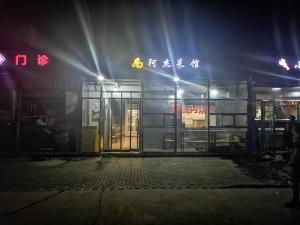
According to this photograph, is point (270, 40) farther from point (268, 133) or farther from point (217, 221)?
point (217, 221)

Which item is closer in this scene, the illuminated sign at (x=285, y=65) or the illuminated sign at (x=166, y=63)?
the illuminated sign at (x=166, y=63)

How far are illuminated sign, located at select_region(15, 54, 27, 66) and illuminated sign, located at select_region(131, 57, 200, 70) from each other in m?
4.44

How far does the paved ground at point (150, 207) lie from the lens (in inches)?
232

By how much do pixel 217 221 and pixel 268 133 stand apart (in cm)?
921

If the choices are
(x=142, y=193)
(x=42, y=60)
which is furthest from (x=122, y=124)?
(x=142, y=193)

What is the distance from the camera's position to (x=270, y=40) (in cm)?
1780

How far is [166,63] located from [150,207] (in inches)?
291

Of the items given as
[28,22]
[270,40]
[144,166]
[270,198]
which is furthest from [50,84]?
[270,40]

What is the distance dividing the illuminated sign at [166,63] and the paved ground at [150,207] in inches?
242

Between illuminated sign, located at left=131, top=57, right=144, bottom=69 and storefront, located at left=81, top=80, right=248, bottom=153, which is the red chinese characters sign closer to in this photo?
storefront, located at left=81, top=80, right=248, bottom=153

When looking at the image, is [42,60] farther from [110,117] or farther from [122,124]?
Answer: [122,124]

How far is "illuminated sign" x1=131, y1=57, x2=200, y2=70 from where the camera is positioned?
12719 millimetres

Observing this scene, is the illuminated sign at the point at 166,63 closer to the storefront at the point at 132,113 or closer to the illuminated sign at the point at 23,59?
the storefront at the point at 132,113

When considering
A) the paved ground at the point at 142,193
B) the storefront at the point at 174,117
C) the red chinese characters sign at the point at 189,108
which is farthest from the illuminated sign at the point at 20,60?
the red chinese characters sign at the point at 189,108
